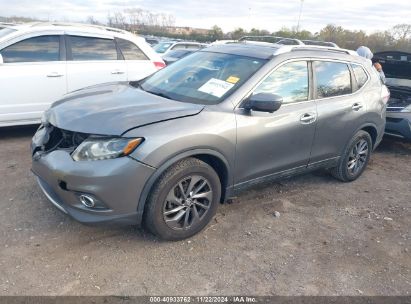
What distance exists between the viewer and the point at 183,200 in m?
3.24

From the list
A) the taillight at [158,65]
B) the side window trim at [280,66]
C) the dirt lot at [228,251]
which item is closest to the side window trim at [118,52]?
the taillight at [158,65]

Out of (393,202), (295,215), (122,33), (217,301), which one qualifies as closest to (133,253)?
(217,301)

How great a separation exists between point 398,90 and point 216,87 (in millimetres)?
5117

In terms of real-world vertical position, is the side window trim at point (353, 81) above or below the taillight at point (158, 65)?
above

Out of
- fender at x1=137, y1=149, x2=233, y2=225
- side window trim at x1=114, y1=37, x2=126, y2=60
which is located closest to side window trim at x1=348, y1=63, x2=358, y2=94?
fender at x1=137, y1=149, x2=233, y2=225

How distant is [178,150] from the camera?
303cm

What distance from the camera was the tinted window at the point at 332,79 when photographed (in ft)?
13.6

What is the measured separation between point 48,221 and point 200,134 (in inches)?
65.6

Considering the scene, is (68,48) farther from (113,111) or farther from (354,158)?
(354,158)

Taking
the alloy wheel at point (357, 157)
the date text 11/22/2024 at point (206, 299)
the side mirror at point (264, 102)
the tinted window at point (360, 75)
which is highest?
the tinted window at point (360, 75)

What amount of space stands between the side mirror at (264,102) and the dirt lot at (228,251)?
119 centimetres

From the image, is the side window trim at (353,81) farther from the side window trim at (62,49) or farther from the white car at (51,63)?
the side window trim at (62,49)

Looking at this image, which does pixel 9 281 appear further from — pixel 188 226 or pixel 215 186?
pixel 215 186

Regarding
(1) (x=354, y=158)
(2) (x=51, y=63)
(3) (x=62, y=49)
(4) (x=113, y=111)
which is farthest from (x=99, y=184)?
(3) (x=62, y=49)
